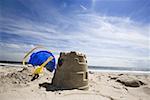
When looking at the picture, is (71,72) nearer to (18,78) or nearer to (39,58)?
(18,78)

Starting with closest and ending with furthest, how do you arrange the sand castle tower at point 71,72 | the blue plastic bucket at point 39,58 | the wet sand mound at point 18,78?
1. the sand castle tower at point 71,72
2. the wet sand mound at point 18,78
3. the blue plastic bucket at point 39,58

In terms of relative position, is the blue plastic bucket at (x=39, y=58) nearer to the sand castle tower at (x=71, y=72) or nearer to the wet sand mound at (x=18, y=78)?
the wet sand mound at (x=18, y=78)

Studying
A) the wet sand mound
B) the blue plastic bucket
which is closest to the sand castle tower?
the wet sand mound

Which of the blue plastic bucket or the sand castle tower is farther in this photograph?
the blue plastic bucket

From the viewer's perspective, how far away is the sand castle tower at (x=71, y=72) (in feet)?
17.8

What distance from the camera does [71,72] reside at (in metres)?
5.48

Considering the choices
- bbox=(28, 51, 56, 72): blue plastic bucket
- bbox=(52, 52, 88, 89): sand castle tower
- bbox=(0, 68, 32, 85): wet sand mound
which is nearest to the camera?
bbox=(52, 52, 88, 89): sand castle tower

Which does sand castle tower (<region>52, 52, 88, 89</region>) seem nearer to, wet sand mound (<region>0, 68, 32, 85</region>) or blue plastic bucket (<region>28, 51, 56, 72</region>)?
wet sand mound (<region>0, 68, 32, 85</region>)

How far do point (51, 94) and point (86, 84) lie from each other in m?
1.36

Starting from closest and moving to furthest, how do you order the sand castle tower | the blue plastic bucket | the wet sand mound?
the sand castle tower → the wet sand mound → the blue plastic bucket

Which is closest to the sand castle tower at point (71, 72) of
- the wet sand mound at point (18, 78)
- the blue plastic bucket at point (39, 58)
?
the wet sand mound at point (18, 78)

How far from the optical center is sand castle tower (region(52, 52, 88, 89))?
17.8ft

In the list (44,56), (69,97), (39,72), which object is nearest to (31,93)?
(69,97)

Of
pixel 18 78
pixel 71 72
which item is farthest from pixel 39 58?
pixel 71 72
